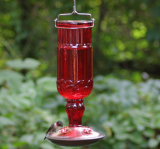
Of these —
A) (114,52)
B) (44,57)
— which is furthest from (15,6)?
(114,52)

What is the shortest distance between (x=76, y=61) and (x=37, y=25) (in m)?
4.50

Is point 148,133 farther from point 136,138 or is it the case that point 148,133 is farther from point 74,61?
point 74,61

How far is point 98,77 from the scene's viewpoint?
358cm

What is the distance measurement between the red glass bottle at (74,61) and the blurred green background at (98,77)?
0.68 metres

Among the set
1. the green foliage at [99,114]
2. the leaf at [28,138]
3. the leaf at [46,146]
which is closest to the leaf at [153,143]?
the green foliage at [99,114]

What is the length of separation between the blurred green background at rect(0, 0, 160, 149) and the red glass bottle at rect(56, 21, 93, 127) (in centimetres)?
68

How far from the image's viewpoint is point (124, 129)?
3180 mm

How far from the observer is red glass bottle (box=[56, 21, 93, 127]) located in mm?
1204

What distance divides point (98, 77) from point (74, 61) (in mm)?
2379

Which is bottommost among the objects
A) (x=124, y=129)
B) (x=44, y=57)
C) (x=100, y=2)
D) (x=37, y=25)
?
(x=124, y=129)

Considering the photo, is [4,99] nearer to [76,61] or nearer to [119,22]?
[76,61]

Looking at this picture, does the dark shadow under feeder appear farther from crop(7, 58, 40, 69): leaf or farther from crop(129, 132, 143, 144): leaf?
crop(129, 132, 143, 144): leaf

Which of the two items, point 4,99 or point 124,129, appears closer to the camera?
point 4,99

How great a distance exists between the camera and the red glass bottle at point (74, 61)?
3.95 feet
